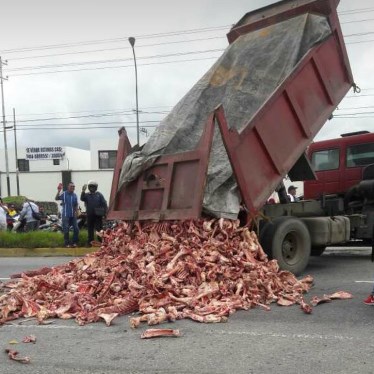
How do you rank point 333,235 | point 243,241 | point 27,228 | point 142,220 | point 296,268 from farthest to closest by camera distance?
point 27,228 < point 333,235 < point 296,268 < point 142,220 < point 243,241

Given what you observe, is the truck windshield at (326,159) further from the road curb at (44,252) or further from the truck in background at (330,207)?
the road curb at (44,252)

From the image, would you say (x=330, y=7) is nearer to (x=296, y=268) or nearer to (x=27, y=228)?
(x=296, y=268)

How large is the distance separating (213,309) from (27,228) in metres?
11.5

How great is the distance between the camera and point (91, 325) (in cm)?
584

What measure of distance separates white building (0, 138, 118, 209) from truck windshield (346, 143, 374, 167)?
2420 centimetres

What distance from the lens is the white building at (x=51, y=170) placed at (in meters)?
37.5

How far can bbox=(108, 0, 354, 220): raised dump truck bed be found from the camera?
24.1 feet

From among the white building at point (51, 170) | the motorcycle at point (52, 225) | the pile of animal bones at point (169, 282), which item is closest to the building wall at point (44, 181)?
the white building at point (51, 170)

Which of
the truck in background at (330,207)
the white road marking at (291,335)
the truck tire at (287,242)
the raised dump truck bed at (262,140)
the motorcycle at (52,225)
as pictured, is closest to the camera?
the white road marking at (291,335)

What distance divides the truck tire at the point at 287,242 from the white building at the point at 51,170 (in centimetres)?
2550

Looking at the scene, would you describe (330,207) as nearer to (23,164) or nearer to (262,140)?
(262,140)

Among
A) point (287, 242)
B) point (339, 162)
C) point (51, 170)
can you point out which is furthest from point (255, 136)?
point (51, 170)

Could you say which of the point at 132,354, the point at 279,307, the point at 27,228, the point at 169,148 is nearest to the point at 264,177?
the point at 169,148

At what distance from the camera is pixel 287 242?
27.8 feet
